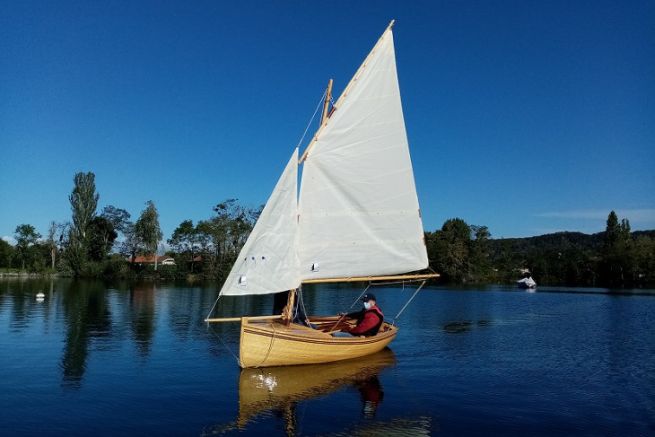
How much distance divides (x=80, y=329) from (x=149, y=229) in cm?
8001

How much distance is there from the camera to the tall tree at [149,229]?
346ft

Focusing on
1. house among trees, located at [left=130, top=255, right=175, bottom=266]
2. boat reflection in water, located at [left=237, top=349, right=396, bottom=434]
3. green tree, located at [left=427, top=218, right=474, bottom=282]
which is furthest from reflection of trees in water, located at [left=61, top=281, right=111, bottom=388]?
green tree, located at [left=427, top=218, right=474, bottom=282]

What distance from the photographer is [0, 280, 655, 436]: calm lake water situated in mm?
13133

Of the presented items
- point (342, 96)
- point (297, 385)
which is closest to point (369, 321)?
point (297, 385)

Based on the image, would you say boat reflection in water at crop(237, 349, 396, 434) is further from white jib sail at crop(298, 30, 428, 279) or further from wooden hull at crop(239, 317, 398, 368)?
white jib sail at crop(298, 30, 428, 279)

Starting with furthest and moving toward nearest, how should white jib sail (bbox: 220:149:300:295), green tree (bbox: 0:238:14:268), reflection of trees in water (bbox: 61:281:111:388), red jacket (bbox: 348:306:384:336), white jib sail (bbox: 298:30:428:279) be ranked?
green tree (bbox: 0:238:14:268), red jacket (bbox: 348:306:384:336), white jib sail (bbox: 298:30:428:279), reflection of trees in water (bbox: 61:281:111:388), white jib sail (bbox: 220:149:300:295)

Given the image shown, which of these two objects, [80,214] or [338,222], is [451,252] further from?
[338,222]

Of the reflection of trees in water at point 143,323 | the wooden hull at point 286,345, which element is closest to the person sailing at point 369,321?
the wooden hull at point 286,345

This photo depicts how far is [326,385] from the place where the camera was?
1697cm

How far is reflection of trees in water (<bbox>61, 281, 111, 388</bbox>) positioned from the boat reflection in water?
19.4 feet

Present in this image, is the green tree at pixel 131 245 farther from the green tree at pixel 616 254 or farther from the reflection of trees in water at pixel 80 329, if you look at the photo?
the green tree at pixel 616 254

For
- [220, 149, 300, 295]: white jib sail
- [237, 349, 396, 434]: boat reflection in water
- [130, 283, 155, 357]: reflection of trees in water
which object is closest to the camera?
[237, 349, 396, 434]: boat reflection in water

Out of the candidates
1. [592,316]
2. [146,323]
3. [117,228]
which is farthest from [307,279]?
[117,228]

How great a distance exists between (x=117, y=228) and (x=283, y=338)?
355 feet
